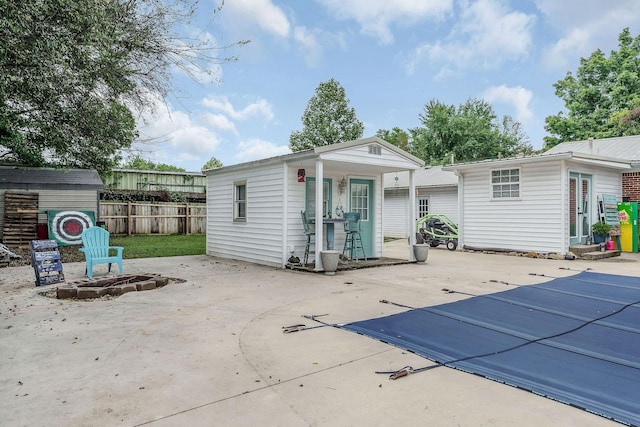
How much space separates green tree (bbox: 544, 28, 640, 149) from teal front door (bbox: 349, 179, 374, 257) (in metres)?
21.2

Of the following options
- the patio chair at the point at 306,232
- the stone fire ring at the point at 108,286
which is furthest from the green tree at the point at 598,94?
the stone fire ring at the point at 108,286

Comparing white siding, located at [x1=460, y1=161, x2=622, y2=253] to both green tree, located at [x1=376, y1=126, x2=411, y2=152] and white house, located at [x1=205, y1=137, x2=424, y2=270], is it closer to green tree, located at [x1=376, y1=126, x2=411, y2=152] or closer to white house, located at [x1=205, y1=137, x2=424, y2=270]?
white house, located at [x1=205, y1=137, x2=424, y2=270]

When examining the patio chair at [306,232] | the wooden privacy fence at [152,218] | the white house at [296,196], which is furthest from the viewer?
the wooden privacy fence at [152,218]

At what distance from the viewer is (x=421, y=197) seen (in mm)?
18734

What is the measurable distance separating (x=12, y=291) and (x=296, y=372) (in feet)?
19.3

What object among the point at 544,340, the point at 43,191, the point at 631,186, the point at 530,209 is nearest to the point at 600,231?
the point at 530,209

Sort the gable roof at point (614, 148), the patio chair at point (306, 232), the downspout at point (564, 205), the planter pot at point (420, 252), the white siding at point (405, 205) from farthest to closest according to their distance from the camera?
the white siding at point (405, 205)
the gable roof at point (614, 148)
the downspout at point (564, 205)
the planter pot at point (420, 252)
the patio chair at point (306, 232)

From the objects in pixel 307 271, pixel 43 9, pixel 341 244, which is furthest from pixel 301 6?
pixel 43 9

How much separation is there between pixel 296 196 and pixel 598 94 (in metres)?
26.7

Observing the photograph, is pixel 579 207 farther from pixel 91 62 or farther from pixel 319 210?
pixel 91 62

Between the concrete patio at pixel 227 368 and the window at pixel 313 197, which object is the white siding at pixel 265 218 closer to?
the window at pixel 313 197

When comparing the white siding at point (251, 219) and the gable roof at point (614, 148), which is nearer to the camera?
the white siding at point (251, 219)

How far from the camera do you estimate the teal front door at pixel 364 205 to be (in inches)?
398

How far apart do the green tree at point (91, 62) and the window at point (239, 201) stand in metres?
3.77
